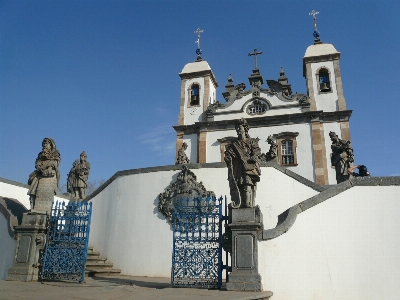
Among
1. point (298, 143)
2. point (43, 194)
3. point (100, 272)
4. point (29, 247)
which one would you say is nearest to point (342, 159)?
point (100, 272)

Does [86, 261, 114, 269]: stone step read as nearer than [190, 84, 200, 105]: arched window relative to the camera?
Yes

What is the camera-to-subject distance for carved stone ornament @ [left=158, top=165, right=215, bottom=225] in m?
12.1

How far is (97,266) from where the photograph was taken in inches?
455

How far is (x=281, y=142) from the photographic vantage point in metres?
22.5

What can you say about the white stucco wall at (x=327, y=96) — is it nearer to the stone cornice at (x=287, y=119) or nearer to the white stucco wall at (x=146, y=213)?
the stone cornice at (x=287, y=119)

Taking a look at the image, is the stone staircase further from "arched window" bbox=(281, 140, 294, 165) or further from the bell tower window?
the bell tower window

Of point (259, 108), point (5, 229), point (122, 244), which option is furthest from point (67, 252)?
point (259, 108)

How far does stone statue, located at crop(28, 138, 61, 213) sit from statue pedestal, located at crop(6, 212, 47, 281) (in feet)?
1.05

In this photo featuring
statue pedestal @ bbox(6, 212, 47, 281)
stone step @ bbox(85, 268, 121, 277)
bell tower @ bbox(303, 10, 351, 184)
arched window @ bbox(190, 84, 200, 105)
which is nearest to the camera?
statue pedestal @ bbox(6, 212, 47, 281)

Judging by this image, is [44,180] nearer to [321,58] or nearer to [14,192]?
[14,192]

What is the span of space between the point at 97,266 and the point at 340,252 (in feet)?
25.6

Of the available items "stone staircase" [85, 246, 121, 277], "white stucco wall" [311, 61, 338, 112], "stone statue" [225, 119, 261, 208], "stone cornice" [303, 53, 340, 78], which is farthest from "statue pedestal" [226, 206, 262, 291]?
"stone cornice" [303, 53, 340, 78]

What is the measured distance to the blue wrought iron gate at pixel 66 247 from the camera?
27.6 feet

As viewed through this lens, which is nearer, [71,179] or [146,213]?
[146,213]
